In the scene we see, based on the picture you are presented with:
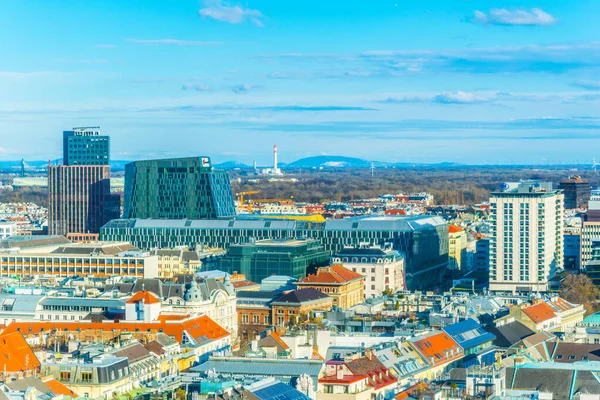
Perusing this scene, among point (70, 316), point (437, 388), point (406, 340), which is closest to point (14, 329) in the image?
point (70, 316)

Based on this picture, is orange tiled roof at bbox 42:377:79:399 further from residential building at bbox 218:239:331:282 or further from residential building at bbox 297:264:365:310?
residential building at bbox 218:239:331:282

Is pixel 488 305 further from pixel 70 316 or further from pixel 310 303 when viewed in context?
pixel 70 316

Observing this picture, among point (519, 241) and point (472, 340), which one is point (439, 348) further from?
point (519, 241)

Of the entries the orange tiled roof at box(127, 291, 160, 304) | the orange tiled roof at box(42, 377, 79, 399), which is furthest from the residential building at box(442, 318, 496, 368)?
the orange tiled roof at box(42, 377, 79, 399)

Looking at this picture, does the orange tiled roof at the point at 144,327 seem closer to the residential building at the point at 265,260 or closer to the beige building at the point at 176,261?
the residential building at the point at 265,260

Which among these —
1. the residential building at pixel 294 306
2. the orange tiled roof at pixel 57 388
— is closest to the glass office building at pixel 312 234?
the residential building at pixel 294 306
